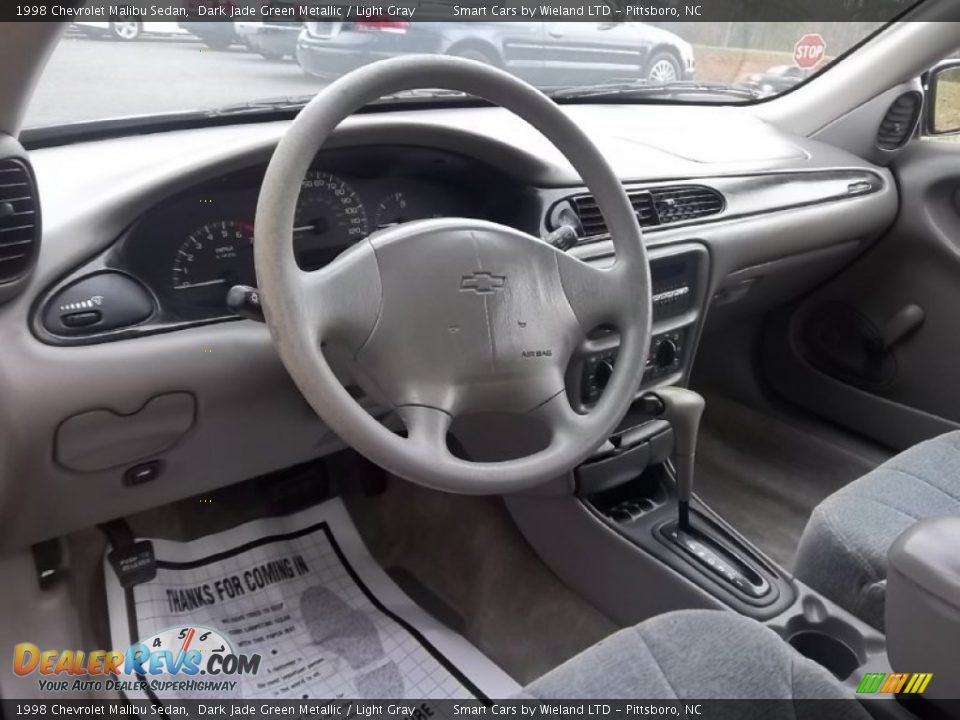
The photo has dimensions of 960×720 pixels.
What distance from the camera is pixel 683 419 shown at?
58.4 inches

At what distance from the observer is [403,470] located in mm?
952

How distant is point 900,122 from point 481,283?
1.67 meters

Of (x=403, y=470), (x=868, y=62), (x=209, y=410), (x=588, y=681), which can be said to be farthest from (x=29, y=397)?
(x=868, y=62)

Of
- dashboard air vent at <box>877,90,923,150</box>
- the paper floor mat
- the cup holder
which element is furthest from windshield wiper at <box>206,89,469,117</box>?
dashboard air vent at <box>877,90,923,150</box>

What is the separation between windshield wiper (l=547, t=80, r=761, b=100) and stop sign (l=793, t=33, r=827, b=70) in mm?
129

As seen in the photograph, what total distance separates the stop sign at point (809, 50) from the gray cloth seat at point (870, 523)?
112cm

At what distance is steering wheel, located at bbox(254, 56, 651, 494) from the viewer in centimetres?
92

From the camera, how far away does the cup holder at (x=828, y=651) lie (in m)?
1.32

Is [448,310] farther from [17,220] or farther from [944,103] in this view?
[944,103]

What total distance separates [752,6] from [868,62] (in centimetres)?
43

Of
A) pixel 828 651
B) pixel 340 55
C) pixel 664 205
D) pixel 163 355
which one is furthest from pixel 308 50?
pixel 828 651

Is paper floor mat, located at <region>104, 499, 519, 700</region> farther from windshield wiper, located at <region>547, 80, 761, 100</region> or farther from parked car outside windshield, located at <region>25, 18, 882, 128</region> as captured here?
windshield wiper, located at <region>547, 80, 761, 100</region>

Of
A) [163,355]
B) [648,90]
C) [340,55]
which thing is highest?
[340,55]

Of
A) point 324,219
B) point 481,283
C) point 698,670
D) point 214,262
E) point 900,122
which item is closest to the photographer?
point 698,670
